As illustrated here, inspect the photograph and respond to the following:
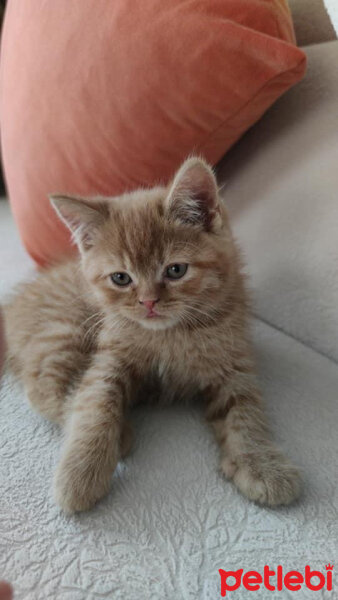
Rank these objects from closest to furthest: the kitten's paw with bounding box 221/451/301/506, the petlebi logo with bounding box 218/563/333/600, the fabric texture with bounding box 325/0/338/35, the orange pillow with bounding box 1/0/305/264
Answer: the petlebi logo with bounding box 218/563/333/600
the kitten's paw with bounding box 221/451/301/506
the orange pillow with bounding box 1/0/305/264
the fabric texture with bounding box 325/0/338/35

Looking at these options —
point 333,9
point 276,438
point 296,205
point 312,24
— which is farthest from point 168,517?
point 312,24

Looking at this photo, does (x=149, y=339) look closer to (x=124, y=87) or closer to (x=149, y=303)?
(x=149, y=303)

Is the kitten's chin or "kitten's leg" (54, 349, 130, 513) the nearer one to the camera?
"kitten's leg" (54, 349, 130, 513)

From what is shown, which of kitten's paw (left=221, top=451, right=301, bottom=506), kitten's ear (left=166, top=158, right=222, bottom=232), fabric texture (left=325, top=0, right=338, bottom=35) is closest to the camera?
kitten's paw (left=221, top=451, right=301, bottom=506)

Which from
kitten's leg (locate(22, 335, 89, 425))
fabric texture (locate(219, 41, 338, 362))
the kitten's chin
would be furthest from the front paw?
fabric texture (locate(219, 41, 338, 362))

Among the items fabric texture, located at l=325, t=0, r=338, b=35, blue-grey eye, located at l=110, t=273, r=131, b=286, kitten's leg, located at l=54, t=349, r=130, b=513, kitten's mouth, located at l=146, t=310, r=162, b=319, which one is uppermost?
fabric texture, located at l=325, t=0, r=338, b=35

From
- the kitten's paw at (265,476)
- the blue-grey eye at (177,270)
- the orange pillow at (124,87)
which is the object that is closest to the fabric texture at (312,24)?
the orange pillow at (124,87)

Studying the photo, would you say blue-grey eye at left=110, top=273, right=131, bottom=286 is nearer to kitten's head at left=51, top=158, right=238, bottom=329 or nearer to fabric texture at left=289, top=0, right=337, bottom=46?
kitten's head at left=51, top=158, right=238, bottom=329
